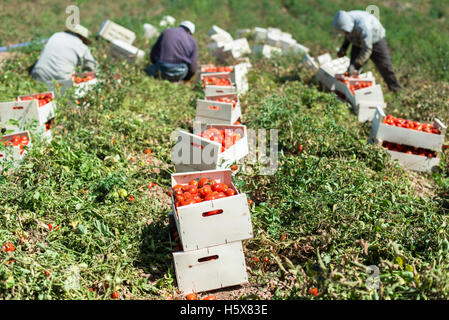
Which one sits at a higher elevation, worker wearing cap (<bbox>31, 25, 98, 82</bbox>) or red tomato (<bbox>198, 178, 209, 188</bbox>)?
worker wearing cap (<bbox>31, 25, 98, 82</bbox>)

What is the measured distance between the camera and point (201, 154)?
4.59 meters

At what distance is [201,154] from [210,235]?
1470mm

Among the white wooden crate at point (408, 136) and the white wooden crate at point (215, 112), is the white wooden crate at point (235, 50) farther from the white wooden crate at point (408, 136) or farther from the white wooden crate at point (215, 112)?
the white wooden crate at point (408, 136)

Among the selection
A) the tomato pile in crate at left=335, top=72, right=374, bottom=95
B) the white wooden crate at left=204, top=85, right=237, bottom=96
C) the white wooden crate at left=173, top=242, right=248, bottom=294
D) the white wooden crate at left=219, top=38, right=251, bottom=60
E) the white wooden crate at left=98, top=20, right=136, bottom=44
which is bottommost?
the white wooden crate at left=173, top=242, right=248, bottom=294

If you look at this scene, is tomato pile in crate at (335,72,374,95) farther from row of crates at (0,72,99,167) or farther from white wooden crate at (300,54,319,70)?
row of crates at (0,72,99,167)

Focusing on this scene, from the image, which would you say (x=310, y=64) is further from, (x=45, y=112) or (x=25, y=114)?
(x=25, y=114)

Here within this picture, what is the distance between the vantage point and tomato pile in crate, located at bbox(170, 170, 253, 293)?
3246 millimetres

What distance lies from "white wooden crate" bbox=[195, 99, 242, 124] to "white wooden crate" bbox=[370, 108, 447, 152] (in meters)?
2.21

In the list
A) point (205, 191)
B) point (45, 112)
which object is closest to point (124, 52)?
point (45, 112)

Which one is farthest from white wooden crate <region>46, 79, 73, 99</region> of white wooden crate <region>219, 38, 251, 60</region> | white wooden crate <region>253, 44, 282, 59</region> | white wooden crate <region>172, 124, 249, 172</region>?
white wooden crate <region>253, 44, 282, 59</region>

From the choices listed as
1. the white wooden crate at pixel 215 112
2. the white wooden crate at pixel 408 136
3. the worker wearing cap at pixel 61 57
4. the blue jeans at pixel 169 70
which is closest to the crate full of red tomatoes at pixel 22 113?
the worker wearing cap at pixel 61 57

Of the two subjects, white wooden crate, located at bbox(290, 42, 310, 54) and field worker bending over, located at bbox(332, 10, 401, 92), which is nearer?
field worker bending over, located at bbox(332, 10, 401, 92)
